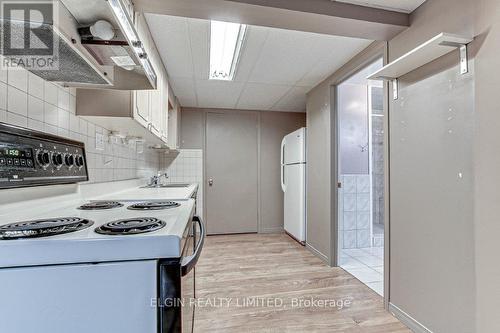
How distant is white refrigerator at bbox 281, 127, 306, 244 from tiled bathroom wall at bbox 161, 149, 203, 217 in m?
1.35

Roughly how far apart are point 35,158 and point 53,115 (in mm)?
303

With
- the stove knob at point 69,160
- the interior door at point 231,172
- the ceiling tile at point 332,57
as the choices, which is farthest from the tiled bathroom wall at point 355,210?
the stove knob at point 69,160

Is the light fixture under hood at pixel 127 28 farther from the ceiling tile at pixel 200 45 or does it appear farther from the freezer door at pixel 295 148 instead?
the freezer door at pixel 295 148

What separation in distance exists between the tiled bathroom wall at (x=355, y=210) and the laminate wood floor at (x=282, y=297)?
703 millimetres

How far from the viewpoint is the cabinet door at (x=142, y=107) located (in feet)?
5.04

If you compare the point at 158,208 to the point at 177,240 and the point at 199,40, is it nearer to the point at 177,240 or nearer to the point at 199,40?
the point at 177,240

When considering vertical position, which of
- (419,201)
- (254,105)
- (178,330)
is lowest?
(178,330)

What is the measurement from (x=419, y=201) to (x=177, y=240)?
5.36ft

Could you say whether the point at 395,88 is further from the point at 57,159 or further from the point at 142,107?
the point at 57,159

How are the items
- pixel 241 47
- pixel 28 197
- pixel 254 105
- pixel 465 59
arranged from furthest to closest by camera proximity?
pixel 254 105
pixel 241 47
pixel 465 59
pixel 28 197

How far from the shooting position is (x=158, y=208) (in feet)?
4.00

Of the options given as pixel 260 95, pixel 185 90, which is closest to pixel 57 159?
pixel 185 90

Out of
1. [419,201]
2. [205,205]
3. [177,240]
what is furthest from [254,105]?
[177,240]

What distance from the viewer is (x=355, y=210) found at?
3502mm
